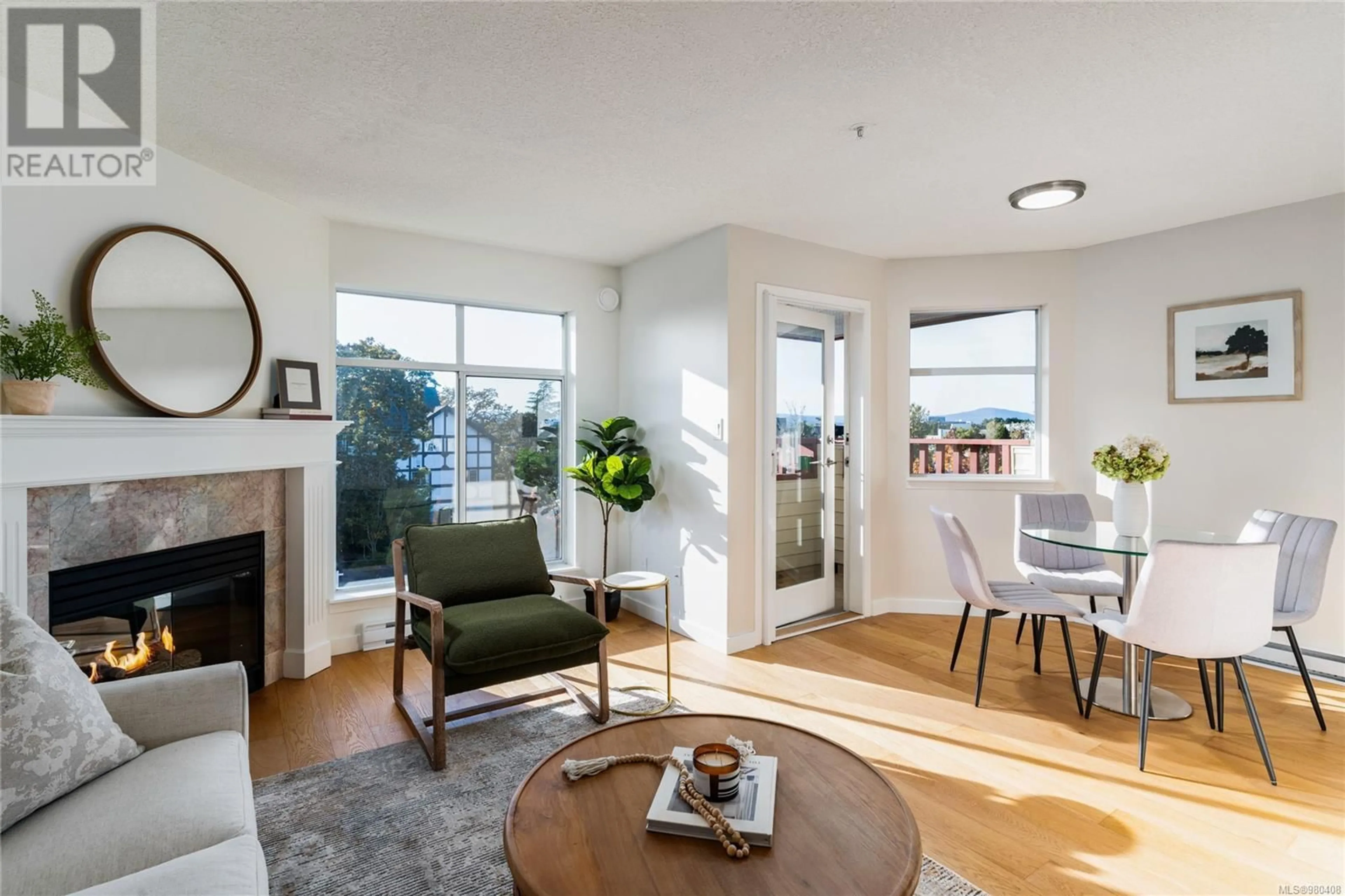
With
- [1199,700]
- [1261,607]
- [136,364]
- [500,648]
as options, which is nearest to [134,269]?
[136,364]

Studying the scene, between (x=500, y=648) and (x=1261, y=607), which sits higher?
(x=1261, y=607)

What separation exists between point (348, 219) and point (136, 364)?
1442 millimetres

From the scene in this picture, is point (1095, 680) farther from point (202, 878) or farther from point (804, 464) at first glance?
point (202, 878)

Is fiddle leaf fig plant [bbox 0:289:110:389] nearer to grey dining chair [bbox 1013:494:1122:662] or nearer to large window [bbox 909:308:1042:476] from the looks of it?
grey dining chair [bbox 1013:494:1122:662]

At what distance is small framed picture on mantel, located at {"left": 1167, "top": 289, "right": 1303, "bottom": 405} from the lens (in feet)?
11.5

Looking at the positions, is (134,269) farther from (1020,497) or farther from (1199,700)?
(1199,700)

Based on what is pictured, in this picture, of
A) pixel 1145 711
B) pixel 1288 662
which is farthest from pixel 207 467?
pixel 1288 662

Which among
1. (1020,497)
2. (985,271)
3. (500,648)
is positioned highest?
(985,271)

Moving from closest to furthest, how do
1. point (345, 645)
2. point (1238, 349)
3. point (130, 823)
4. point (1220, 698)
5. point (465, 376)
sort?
point (130, 823)
point (1220, 698)
point (1238, 349)
point (345, 645)
point (465, 376)

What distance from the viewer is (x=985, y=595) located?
301cm

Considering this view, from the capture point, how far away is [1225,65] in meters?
2.16

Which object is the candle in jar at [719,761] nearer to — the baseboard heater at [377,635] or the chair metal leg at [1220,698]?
the chair metal leg at [1220,698]

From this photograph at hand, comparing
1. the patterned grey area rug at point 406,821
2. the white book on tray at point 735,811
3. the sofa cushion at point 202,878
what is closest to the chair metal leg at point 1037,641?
the patterned grey area rug at point 406,821

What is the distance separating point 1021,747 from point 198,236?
4299 mm
